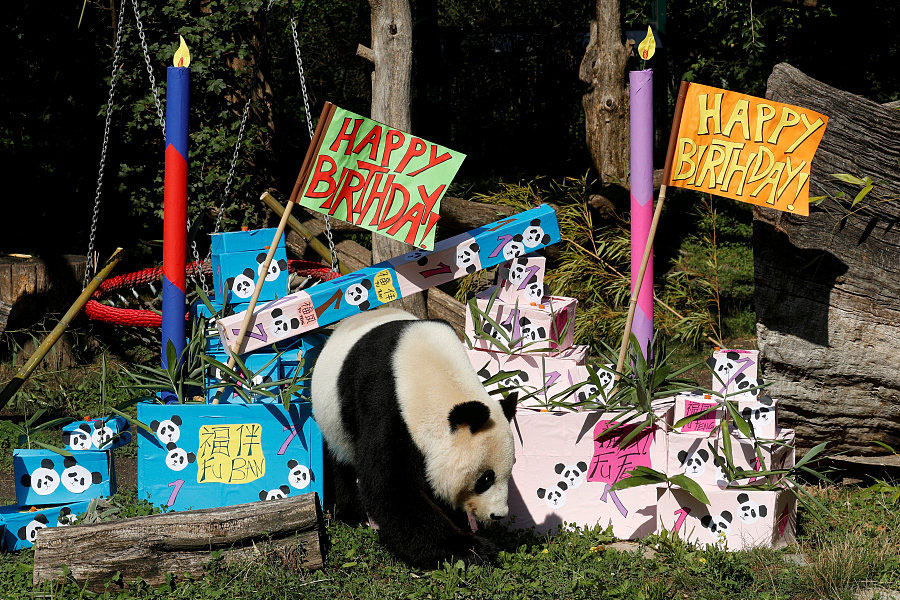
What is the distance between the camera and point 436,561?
11.4 ft

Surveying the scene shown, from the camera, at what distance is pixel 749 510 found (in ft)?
12.1

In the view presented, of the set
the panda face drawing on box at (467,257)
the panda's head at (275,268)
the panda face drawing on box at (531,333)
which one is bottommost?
the panda face drawing on box at (531,333)

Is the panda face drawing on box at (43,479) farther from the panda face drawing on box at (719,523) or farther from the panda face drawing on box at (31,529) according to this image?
the panda face drawing on box at (719,523)

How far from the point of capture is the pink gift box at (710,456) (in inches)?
148

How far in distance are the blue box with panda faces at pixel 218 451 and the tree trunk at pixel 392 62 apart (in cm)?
193

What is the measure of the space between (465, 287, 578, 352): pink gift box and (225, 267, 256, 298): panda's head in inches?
50.1

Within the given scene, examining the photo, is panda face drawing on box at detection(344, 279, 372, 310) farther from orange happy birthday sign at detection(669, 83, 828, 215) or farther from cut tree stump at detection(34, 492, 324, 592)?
orange happy birthday sign at detection(669, 83, 828, 215)

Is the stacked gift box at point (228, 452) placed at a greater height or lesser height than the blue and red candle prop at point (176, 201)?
lesser

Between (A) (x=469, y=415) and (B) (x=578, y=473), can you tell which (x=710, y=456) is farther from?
(A) (x=469, y=415)

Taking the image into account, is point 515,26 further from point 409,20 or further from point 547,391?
point 547,391

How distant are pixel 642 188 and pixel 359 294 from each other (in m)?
1.64

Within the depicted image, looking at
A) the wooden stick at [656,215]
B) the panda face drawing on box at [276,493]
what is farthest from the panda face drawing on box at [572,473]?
Answer: the panda face drawing on box at [276,493]

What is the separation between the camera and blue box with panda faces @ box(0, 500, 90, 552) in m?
3.79

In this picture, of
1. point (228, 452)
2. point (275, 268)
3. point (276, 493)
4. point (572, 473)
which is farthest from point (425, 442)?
point (275, 268)
